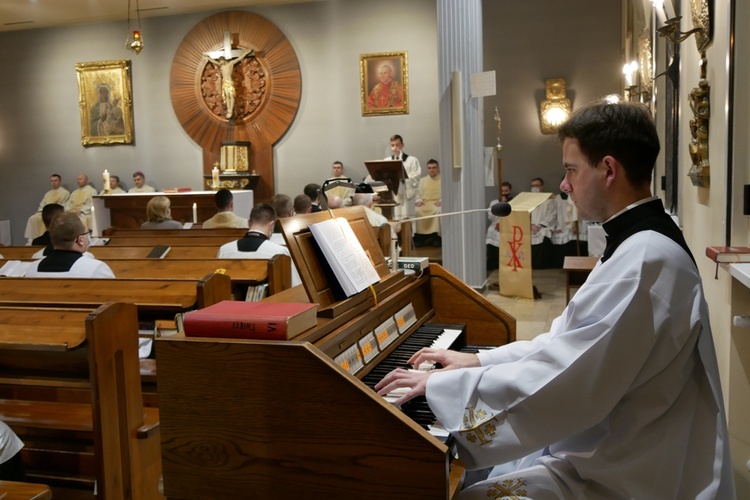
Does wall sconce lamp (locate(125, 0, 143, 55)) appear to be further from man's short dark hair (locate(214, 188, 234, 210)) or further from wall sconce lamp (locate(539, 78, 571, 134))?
wall sconce lamp (locate(539, 78, 571, 134))

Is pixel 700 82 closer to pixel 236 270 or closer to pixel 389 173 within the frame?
pixel 236 270

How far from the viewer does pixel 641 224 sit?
67.2 inches

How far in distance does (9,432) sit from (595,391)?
1940mm

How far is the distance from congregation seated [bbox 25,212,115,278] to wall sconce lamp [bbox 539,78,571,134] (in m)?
8.84

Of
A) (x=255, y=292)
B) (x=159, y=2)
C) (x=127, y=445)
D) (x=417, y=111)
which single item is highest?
(x=159, y=2)

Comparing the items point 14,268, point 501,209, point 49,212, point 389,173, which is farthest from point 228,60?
point 501,209

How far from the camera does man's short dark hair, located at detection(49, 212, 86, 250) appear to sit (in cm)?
405

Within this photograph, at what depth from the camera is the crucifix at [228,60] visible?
12.9 metres

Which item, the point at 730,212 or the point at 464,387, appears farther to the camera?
the point at 730,212

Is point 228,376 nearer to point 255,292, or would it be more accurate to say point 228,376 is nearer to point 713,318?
point 255,292

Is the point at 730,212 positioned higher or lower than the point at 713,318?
higher

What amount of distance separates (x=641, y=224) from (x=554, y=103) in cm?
1030

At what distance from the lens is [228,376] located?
5.91ft

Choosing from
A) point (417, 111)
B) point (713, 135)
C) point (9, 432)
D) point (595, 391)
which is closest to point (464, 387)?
point (595, 391)
